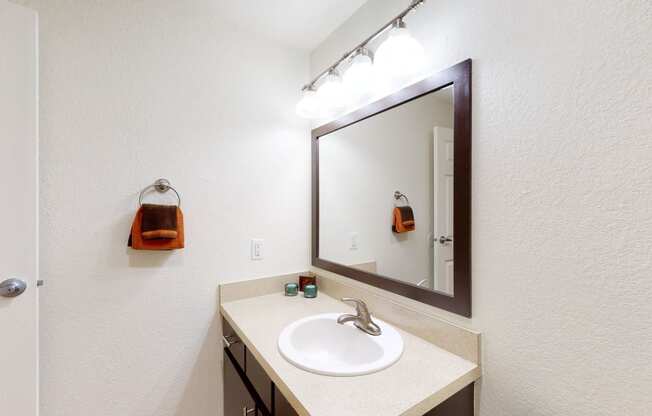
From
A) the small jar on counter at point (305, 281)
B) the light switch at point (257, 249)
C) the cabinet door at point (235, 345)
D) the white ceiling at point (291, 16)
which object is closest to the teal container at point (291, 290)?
the small jar on counter at point (305, 281)

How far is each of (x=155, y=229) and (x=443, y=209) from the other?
3.68ft

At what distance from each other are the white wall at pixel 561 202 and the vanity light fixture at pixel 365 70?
143 mm

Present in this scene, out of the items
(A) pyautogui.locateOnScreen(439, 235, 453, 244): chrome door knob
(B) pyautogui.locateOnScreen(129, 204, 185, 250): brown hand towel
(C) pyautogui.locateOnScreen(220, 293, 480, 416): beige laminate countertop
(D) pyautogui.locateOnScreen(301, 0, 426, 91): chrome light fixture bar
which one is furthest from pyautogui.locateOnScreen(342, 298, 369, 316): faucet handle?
(D) pyautogui.locateOnScreen(301, 0, 426, 91): chrome light fixture bar

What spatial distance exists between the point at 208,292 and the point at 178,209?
1.40ft

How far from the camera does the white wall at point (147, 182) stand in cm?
105

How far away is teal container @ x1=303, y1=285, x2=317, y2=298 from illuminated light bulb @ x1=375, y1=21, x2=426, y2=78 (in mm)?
1079

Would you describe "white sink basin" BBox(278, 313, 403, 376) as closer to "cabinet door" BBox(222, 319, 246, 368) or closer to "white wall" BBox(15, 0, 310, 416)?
"cabinet door" BBox(222, 319, 246, 368)

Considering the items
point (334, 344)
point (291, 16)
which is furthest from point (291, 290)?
point (291, 16)

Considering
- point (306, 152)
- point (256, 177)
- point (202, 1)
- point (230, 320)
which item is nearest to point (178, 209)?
point (256, 177)

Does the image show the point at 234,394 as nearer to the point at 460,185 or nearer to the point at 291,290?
the point at 291,290

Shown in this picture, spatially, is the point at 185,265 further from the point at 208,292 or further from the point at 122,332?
the point at 122,332

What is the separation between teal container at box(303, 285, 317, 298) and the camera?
146 centimetres

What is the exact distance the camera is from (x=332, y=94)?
1.34m

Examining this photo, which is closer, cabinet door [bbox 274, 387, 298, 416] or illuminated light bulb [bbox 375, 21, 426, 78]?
cabinet door [bbox 274, 387, 298, 416]
